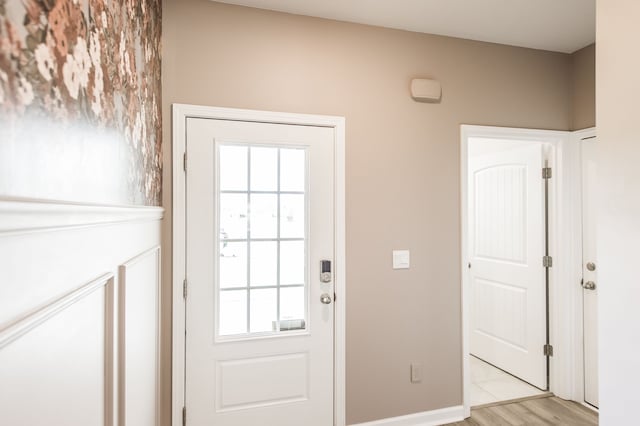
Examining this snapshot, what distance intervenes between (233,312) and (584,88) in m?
2.94

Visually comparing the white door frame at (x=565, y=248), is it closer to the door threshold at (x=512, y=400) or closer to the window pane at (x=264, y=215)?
the door threshold at (x=512, y=400)

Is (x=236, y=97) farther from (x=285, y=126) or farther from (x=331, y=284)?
(x=331, y=284)

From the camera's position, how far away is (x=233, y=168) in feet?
6.97

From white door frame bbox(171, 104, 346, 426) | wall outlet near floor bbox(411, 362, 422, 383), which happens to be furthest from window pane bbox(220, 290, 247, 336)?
wall outlet near floor bbox(411, 362, 422, 383)

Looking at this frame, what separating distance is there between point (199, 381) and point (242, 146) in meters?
1.37

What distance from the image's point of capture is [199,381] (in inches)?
81.3

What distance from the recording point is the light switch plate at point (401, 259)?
241 centimetres

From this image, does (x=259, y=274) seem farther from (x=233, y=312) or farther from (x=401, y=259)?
(x=401, y=259)

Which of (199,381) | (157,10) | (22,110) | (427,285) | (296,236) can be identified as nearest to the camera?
(22,110)

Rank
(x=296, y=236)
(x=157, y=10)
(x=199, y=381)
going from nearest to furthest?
(x=157, y=10) < (x=199, y=381) < (x=296, y=236)

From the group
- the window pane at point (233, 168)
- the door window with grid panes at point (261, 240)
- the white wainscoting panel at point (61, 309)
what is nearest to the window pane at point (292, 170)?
the door window with grid panes at point (261, 240)

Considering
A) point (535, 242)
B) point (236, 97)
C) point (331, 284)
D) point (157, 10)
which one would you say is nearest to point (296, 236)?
point (331, 284)

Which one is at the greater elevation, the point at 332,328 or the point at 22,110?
the point at 22,110

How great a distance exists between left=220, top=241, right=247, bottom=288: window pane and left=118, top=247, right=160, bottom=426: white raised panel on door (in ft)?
1.21
